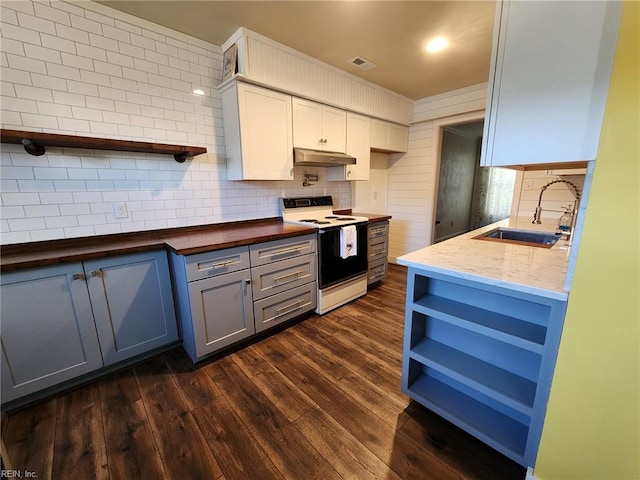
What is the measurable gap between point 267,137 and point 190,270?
54.6 inches

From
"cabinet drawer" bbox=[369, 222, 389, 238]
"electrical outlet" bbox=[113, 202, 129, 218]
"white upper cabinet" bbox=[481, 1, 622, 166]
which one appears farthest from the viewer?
"cabinet drawer" bbox=[369, 222, 389, 238]

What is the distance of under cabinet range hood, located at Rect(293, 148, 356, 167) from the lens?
2.61 metres

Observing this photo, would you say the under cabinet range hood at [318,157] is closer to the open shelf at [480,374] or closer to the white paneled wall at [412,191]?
the white paneled wall at [412,191]

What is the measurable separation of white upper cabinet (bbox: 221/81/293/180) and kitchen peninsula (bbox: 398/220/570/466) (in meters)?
1.65

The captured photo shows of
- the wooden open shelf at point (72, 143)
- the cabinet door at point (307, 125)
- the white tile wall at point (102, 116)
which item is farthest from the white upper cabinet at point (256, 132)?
the wooden open shelf at point (72, 143)

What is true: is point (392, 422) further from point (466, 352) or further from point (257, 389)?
point (257, 389)

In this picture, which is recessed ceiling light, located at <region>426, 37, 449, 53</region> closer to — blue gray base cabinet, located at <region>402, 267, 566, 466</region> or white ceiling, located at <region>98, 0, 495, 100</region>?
white ceiling, located at <region>98, 0, 495, 100</region>

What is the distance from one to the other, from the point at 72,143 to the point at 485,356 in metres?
2.82

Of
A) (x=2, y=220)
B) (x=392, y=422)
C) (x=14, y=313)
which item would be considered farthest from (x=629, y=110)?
(x=2, y=220)

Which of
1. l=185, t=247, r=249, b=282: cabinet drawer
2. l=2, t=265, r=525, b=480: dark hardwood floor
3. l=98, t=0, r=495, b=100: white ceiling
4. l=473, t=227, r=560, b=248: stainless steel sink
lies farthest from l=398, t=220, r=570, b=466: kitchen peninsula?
l=98, t=0, r=495, b=100: white ceiling

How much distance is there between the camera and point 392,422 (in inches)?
58.8

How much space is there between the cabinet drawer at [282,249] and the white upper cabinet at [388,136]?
73.6 inches

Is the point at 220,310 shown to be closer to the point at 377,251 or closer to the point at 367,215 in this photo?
the point at 377,251

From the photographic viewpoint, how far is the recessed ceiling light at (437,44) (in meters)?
2.30
